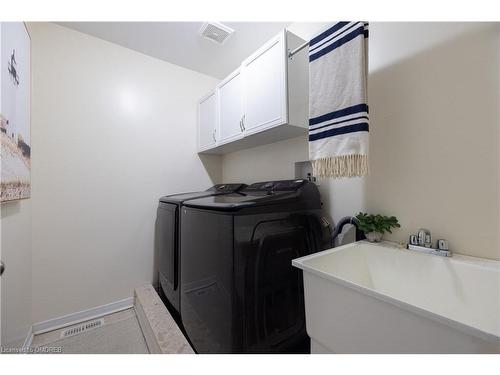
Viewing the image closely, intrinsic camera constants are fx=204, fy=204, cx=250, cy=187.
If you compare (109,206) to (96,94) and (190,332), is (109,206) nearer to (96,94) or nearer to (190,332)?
(96,94)

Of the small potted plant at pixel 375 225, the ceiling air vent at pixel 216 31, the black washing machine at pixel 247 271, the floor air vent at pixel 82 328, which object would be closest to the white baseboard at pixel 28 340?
the floor air vent at pixel 82 328

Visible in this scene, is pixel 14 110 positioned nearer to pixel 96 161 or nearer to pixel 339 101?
pixel 96 161

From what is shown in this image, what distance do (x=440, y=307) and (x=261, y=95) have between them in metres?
1.63

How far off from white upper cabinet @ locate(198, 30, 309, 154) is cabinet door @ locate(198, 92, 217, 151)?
182mm

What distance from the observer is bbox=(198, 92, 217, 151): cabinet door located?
2258mm

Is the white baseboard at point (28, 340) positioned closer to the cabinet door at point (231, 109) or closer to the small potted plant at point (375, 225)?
the cabinet door at point (231, 109)

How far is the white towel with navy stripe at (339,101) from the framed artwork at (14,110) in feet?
5.51

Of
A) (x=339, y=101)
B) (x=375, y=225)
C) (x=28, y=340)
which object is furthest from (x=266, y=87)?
(x=28, y=340)

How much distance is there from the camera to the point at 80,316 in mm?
1877

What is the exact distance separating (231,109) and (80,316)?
2379 mm

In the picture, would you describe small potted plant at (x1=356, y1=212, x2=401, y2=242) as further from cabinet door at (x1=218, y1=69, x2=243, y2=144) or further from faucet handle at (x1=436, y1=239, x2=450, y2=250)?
cabinet door at (x1=218, y1=69, x2=243, y2=144)

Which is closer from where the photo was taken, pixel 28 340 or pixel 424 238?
pixel 424 238

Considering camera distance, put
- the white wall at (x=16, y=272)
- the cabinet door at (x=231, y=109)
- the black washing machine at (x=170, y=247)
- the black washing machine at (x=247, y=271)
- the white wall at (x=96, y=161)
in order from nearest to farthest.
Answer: the black washing machine at (x=247, y=271) → the white wall at (x=16, y=272) → the black washing machine at (x=170, y=247) → the white wall at (x=96, y=161) → the cabinet door at (x=231, y=109)

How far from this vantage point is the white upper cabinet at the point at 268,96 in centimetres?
143
